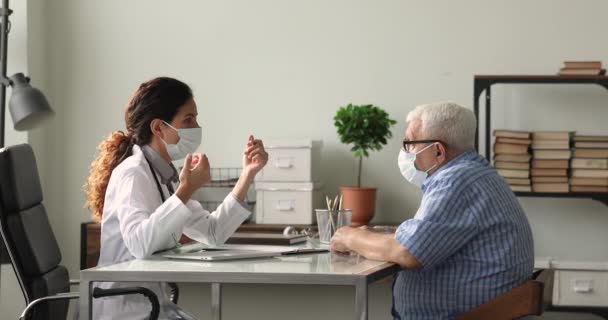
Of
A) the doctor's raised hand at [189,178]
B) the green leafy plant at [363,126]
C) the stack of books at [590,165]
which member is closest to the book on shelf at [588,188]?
the stack of books at [590,165]

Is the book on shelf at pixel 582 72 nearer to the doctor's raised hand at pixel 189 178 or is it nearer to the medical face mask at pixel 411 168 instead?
the medical face mask at pixel 411 168

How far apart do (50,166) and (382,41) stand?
176 centimetres

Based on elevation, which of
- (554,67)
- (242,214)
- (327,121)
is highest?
(554,67)

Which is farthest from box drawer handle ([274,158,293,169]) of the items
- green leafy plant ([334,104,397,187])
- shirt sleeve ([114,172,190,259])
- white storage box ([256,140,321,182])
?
shirt sleeve ([114,172,190,259])

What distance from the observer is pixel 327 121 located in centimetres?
417

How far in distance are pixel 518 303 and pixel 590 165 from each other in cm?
193

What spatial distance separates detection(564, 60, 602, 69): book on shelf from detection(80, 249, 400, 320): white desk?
2000 millimetres

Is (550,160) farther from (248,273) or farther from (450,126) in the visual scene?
(248,273)

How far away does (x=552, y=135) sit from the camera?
3.73m

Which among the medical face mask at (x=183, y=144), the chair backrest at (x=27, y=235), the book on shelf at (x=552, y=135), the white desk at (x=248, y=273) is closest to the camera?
the white desk at (x=248, y=273)

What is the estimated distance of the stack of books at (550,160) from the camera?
146 inches

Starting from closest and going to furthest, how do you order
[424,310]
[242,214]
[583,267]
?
[424,310]
[242,214]
[583,267]

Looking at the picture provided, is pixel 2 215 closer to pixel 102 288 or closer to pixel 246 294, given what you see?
pixel 102 288

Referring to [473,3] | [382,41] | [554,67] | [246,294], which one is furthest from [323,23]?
[246,294]
